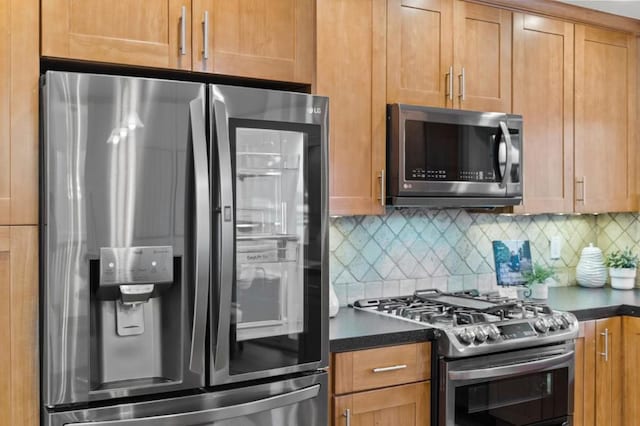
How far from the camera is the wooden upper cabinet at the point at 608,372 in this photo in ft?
11.0

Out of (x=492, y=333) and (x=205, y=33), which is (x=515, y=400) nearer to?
(x=492, y=333)

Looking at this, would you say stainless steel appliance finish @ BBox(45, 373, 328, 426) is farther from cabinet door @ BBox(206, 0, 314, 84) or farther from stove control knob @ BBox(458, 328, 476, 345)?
cabinet door @ BBox(206, 0, 314, 84)

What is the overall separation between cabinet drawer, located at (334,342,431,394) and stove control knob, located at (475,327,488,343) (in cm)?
20

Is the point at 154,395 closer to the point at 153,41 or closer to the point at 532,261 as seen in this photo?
the point at 153,41

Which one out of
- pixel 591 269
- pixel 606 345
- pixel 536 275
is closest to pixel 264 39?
pixel 536 275

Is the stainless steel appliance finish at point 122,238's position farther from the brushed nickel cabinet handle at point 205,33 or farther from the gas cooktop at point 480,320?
the gas cooktop at point 480,320

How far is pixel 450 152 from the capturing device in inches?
123

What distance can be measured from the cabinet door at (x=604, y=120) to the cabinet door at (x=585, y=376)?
0.71 metres

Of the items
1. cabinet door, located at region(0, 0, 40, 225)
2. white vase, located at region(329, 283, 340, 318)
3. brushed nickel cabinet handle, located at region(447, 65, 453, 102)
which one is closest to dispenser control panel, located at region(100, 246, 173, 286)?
cabinet door, located at region(0, 0, 40, 225)

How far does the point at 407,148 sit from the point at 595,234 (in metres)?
1.86

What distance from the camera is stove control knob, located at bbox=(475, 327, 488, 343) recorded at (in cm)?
276

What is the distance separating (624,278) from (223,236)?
8.83 feet

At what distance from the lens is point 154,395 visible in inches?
85.4

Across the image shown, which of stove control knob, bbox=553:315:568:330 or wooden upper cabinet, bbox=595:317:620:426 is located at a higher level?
stove control knob, bbox=553:315:568:330
